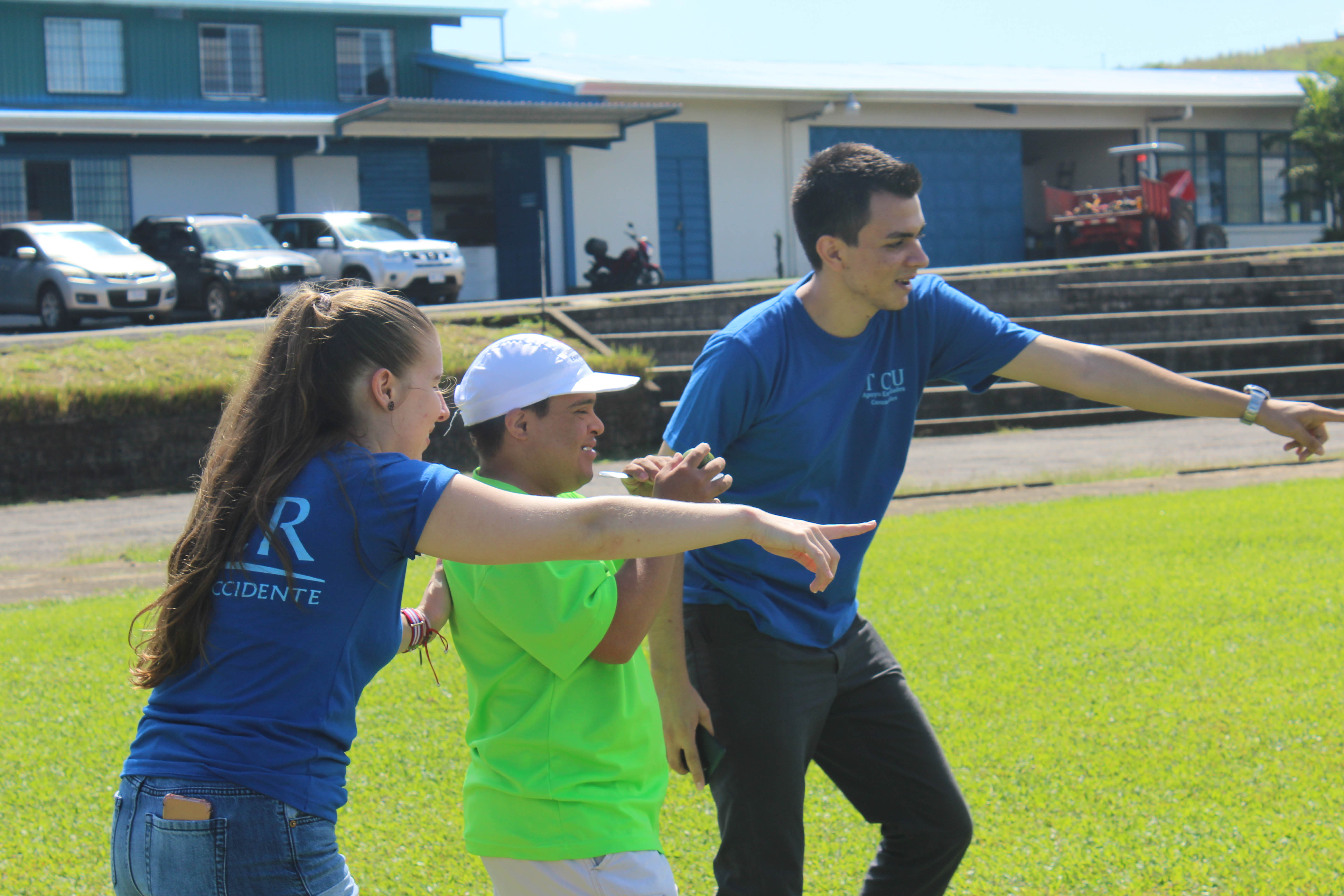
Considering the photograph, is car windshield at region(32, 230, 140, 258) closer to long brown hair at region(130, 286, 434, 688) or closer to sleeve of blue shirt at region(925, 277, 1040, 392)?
sleeve of blue shirt at region(925, 277, 1040, 392)

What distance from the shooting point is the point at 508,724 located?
2631 mm

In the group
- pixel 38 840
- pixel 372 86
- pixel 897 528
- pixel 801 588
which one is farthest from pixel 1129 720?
pixel 372 86

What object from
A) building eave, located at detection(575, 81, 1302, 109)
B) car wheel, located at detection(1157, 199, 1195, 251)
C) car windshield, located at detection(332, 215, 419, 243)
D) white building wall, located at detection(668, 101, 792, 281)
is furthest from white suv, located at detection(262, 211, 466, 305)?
car wheel, located at detection(1157, 199, 1195, 251)

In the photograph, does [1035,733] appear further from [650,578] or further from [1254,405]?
[650,578]

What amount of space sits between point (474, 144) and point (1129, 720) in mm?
25728

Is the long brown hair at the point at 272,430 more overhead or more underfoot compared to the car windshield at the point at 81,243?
more underfoot

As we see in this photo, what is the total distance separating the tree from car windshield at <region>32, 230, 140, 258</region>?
29.8 m

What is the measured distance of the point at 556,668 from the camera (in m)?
2.55

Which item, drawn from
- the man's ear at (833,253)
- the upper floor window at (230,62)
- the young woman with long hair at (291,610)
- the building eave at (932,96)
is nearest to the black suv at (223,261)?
the upper floor window at (230,62)

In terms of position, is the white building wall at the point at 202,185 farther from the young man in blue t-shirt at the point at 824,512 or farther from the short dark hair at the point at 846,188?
the young man in blue t-shirt at the point at 824,512

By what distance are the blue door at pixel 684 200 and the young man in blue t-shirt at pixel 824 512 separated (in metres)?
25.9

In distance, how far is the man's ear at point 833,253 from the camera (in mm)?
3498

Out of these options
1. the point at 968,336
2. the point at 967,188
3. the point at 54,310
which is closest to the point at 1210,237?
the point at 967,188

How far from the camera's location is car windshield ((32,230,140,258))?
21156 millimetres
